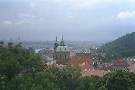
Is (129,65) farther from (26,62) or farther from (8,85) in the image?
(8,85)

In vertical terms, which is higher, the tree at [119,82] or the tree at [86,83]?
the tree at [119,82]

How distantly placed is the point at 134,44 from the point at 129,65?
53.5 m

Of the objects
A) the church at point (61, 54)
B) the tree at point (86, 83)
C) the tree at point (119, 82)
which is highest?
the church at point (61, 54)

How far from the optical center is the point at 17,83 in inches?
1539

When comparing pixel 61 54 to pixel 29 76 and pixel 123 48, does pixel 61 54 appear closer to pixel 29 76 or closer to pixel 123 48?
pixel 29 76

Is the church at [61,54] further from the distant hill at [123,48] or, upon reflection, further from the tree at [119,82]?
the tree at [119,82]

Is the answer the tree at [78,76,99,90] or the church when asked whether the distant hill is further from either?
the tree at [78,76,99,90]

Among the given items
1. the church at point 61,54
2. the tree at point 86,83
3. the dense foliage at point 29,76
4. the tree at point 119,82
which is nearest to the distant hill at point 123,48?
the church at point 61,54

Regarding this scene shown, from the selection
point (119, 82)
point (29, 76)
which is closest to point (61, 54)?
point (29, 76)

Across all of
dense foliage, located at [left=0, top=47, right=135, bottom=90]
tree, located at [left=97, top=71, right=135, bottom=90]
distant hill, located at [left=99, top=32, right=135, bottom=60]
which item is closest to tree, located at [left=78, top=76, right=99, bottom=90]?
dense foliage, located at [left=0, top=47, right=135, bottom=90]

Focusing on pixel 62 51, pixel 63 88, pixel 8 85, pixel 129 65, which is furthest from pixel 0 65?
pixel 129 65

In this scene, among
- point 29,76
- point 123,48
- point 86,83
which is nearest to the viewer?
point 29,76

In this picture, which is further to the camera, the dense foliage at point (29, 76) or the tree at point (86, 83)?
the tree at point (86, 83)

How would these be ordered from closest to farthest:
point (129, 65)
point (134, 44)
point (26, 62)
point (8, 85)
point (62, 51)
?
point (8, 85)
point (26, 62)
point (62, 51)
point (129, 65)
point (134, 44)
